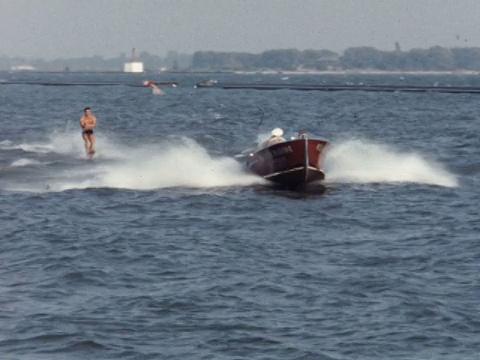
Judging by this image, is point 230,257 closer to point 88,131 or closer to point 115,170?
point 115,170

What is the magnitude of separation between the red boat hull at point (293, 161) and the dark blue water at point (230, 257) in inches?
22.8

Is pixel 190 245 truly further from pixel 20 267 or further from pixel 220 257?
pixel 20 267

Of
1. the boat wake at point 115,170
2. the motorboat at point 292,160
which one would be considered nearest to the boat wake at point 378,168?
the motorboat at point 292,160

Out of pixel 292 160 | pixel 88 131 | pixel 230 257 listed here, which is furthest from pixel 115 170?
pixel 230 257

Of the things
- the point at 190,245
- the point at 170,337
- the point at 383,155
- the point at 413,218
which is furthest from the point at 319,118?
the point at 170,337

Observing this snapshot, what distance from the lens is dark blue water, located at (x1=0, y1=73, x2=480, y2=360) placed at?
17.2 meters

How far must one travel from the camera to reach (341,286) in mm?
20656

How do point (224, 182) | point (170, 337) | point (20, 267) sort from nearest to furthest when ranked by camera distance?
point (170, 337) → point (20, 267) → point (224, 182)

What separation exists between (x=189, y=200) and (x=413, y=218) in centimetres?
711

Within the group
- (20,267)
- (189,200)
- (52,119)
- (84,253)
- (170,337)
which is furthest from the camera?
(52,119)

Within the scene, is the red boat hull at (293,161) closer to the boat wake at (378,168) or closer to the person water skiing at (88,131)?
the boat wake at (378,168)

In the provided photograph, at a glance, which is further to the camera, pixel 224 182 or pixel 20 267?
pixel 224 182

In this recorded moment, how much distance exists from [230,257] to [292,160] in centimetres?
1104

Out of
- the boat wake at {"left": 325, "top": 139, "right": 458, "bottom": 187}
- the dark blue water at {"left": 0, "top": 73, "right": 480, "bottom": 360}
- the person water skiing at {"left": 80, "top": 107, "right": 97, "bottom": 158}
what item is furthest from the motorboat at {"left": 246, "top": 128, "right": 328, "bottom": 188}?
the person water skiing at {"left": 80, "top": 107, "right": 97, "bottom": 158}
